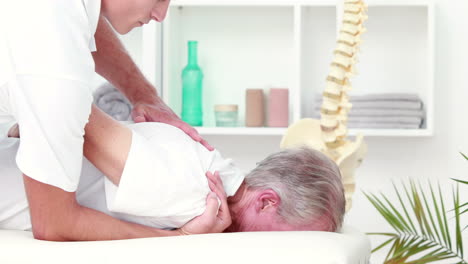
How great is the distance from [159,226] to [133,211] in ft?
0.32

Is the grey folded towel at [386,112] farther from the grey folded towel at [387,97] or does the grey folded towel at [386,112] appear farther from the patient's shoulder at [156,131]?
the patient's shoulder at [156,131]

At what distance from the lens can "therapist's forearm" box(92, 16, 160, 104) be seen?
1.83 m

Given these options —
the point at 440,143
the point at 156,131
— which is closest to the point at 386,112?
the point at 440,143

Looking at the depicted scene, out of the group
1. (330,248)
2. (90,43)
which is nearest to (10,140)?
(90,43)

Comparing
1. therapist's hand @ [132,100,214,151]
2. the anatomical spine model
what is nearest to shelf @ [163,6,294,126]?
the anatomical spine model

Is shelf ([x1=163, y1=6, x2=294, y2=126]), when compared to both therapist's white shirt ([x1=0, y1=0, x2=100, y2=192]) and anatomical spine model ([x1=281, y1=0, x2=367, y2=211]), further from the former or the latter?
therapist's white shirt ([x1=0, y1=0, x2=100, y2=192])

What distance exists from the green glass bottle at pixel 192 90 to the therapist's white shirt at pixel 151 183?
5.90 ft

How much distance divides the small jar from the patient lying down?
1.74 m

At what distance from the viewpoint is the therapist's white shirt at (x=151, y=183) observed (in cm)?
125

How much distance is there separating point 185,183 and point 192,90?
2.05 metres

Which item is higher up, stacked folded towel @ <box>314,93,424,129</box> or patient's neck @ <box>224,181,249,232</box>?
stacked folded towel @ <box>314,93,424,129</box>

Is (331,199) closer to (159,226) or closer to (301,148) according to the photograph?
(301,148)

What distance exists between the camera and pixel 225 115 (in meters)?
3.27

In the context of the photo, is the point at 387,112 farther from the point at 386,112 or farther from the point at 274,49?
the point at 274,49
